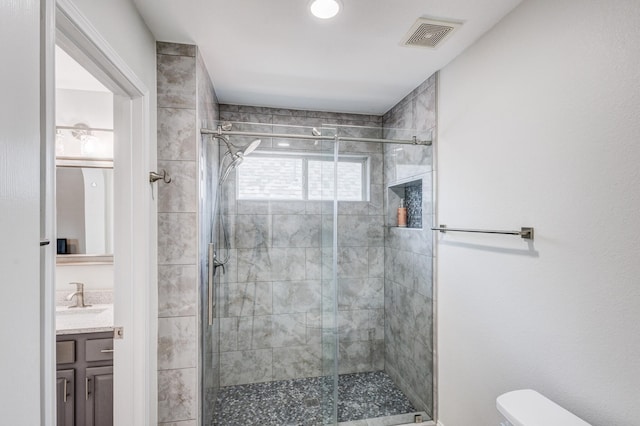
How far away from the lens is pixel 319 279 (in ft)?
7.70

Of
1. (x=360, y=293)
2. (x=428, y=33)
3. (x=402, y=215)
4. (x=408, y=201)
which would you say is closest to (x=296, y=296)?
(x=360, y=293)

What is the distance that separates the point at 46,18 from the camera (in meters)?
0.84

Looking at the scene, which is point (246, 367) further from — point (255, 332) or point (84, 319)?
point (84, 319)

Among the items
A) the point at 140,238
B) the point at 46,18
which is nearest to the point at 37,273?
the point at 46,18

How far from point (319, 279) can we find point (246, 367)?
0.92 metres

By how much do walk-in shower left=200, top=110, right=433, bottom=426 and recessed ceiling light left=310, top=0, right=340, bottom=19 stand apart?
0.79 meters

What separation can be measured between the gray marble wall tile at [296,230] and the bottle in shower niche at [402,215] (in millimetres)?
640

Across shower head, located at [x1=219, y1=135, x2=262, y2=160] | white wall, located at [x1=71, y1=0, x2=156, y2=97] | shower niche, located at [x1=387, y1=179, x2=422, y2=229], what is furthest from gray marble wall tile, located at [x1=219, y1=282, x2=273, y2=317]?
white wall, located at [x1=71, y1=0, x2=156, y2=97]

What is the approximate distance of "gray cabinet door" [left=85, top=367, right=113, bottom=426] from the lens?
1.88m

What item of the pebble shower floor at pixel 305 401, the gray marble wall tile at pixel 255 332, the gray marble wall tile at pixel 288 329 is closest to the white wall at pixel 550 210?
the pebble shower floor at pixel 305 401

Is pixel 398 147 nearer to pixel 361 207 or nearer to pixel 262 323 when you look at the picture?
pixel 361 207

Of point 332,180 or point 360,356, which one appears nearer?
point 332,180

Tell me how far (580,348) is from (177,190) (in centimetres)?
208

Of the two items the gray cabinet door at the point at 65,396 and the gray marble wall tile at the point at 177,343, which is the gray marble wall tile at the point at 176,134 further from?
the gray cabinet door at the point at 65,396
